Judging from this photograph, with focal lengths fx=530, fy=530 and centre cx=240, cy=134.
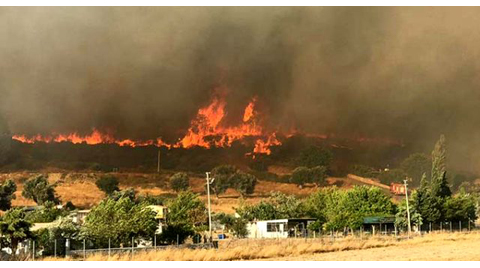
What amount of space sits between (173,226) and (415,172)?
26.5m

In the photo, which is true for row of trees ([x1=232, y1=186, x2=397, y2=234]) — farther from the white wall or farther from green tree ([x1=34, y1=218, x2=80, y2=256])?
green tree ([x1=34, y1=218, x2=80, y2=256])

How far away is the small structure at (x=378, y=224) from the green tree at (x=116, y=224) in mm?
14726

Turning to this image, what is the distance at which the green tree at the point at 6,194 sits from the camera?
36.5 metres

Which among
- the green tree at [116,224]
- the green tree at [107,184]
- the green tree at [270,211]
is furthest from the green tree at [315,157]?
the green tree at [116,224]

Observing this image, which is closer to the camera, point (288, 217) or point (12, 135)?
point (288, 217)

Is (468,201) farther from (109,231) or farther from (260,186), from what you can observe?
(109,231)

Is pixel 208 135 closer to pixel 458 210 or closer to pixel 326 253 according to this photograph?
pixel 458 210

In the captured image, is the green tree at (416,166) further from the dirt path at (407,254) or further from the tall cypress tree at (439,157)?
the dirt path at (407,254)

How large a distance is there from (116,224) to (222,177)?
27681 millimetres

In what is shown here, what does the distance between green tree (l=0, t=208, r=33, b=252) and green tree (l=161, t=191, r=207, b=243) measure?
5.31 metres

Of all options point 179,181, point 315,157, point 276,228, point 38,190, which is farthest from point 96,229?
point 315,157
